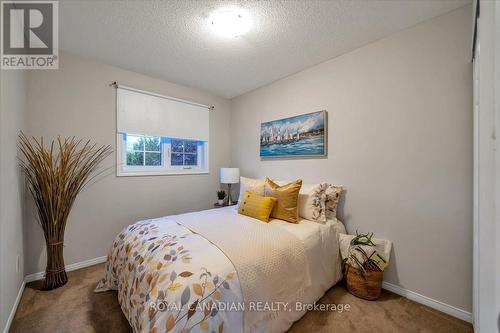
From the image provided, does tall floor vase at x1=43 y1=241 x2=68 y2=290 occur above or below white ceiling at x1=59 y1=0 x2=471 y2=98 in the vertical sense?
below

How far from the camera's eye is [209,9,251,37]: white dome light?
1.68m

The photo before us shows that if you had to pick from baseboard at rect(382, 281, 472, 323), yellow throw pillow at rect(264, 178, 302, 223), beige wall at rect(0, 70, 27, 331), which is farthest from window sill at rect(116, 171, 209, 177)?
baseboard at rect(382, 281, 472, 323)

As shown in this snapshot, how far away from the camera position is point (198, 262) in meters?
1.20

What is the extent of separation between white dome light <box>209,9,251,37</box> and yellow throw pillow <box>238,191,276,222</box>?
1.64 metres

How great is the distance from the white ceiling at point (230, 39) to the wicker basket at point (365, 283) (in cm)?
223

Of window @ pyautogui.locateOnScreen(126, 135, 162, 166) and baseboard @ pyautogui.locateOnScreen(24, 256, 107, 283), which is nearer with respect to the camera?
baseboard @ pyautogui.locateOnScreen(24, 256, 107, 283)

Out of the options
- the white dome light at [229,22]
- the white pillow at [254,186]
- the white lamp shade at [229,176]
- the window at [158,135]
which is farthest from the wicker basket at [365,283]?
the window at [158,135]

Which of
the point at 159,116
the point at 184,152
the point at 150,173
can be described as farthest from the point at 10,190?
the point at 184,152

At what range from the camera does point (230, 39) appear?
202cm

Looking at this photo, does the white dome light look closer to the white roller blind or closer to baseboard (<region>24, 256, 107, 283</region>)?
the white roller blind

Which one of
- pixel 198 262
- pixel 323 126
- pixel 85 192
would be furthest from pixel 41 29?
pixel 323 126

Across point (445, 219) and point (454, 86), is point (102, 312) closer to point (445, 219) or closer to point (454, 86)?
point (445, 219)

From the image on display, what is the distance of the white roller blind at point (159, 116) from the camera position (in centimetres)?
263

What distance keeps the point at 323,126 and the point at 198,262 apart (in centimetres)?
201
